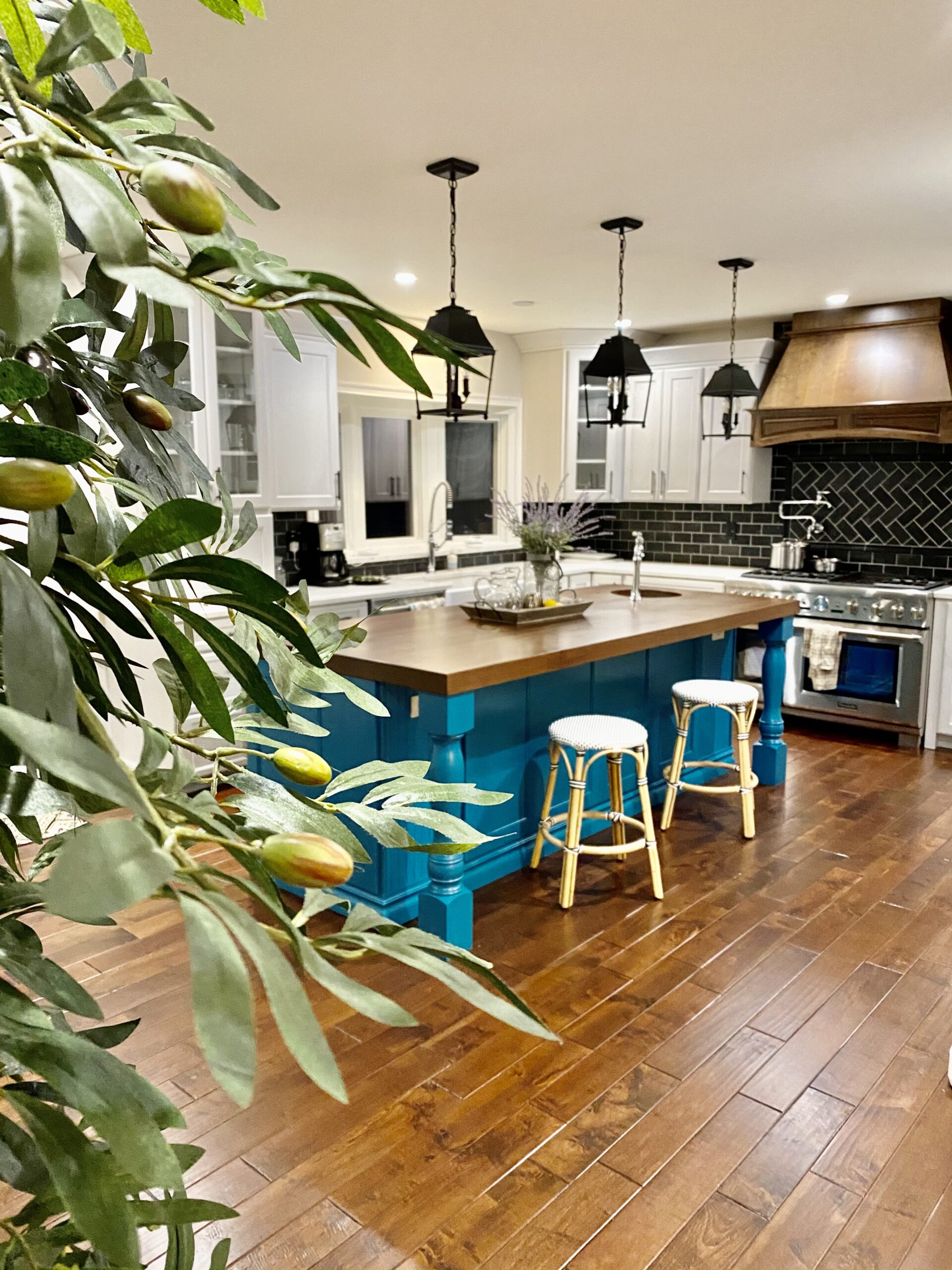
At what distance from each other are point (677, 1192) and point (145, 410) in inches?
82.7

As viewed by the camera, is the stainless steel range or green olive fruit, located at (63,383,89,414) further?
the stainless steel range

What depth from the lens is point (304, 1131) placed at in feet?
7.45

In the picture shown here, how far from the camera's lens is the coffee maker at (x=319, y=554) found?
577 centimetres

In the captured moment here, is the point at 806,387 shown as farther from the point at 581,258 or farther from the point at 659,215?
the point at 659,215

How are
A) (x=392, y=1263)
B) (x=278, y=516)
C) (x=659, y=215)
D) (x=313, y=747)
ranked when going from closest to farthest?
(x=392, y=1263) < (x=313, y=747) < (x=659, y=215) < (x=278, y=516)

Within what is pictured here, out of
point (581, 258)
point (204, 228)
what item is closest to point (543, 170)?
point (581, 258)

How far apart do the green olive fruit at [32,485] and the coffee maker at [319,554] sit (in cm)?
542

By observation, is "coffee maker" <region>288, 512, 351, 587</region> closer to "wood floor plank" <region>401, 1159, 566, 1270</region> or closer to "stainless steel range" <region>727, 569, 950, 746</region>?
"stainless steel range" <region>727, 569, 950, 746</region>

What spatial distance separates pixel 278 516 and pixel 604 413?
2.46 m

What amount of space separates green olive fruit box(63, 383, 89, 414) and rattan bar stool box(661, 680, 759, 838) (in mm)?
3577

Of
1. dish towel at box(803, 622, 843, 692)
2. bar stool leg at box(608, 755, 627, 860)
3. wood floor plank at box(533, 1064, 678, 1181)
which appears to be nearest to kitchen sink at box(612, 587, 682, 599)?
dish towel at box(803, 622, 843, 692)

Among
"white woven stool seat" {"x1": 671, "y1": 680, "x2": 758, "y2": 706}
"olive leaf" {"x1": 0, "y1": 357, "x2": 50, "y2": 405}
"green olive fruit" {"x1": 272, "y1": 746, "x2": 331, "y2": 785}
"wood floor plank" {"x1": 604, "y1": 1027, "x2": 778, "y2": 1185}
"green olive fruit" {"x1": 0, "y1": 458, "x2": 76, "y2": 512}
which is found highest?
"olive leaf" {"x1": 0, "y1": 357, "x2": 50, "y2": 405}

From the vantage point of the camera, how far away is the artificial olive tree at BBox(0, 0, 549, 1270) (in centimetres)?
28

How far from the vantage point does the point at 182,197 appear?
308 millimetres
